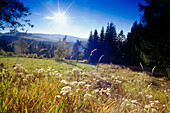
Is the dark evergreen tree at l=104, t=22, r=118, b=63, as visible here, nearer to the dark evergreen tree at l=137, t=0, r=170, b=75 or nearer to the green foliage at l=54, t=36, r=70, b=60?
the green foliage at l=54, t=36, r=70, b=60

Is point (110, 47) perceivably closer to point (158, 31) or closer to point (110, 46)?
point (110, 46)

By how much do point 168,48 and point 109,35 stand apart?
23.1 m

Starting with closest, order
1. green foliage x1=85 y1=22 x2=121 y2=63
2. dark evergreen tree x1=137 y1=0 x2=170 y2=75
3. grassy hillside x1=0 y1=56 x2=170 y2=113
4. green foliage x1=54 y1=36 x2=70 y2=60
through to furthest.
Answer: grassy hillside x1=0 y1=56 x2=170 y2=113 < green foliage x1=54 y1=36 x2=70 y2=60 < dark evergreen tree x1=137 y1=0 x2=170 y2=75 < green foliage x1=85 y1=22 x2=121 y2=63

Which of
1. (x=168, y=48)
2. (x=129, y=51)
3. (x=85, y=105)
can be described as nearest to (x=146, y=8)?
(x=168, y=48)

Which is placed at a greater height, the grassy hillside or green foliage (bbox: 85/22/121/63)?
green foliage (bbox: 85/22/121/63)

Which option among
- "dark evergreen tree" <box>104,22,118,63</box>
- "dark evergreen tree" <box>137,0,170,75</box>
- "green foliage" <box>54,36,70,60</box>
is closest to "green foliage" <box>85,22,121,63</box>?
"dark evergreen tree" <box>104,22,118,63</box>

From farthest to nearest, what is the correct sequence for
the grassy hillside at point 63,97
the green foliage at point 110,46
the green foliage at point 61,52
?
the green foliage at point 110,46 → the green foliage at point 61,52 → the grassy hillside at point 63,97

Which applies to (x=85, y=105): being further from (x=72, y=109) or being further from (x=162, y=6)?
(x=162, y=6)

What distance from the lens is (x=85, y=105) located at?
4.07 ft

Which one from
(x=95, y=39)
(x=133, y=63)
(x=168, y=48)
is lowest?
(x=133, y=63)

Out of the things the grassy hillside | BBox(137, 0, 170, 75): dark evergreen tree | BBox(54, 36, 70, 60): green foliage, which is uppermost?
BBox(137, 0, 170, 75): dark evergreen tree

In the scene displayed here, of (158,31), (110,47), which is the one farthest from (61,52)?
(110,47)

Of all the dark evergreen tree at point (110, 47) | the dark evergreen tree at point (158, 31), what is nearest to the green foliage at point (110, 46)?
the dark evergreen tree at point (110, 47)

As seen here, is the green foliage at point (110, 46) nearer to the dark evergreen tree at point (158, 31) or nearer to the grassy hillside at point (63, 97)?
the dark evergreen tree at point (158, 31)
